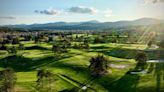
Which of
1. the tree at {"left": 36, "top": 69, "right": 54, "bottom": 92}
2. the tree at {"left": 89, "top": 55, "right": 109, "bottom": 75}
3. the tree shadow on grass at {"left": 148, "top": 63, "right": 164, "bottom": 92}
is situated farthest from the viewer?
the tree at {"left": 89, "top": 55, "right": 109, "bottom": 75}

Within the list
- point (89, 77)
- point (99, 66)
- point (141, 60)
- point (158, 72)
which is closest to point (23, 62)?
point (89, 77)

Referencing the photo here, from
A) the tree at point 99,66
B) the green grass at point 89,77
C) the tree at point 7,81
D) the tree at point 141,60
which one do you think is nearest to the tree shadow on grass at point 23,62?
the green grass at point 89,77

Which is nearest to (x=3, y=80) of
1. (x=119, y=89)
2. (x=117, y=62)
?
(x=119, y=89)

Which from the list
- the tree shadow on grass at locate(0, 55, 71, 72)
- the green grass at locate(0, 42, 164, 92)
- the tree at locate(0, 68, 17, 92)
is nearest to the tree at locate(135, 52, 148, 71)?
the green grass at locate(0, 42, 164, 92)

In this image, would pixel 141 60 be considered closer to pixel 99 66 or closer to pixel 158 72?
pixel 158 72

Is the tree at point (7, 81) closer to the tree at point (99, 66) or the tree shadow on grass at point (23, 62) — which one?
the tree at point (99, 66)

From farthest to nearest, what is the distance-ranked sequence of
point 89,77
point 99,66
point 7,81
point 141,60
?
1. point 141,60
2. point 99,66
3. point 89,77
4. point 7,81

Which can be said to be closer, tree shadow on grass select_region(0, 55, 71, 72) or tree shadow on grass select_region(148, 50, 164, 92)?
tree shadow on grass select_region(148, 50, 164, 92)

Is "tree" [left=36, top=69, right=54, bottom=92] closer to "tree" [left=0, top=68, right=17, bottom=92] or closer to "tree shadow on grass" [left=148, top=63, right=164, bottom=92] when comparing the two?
"tree" [left=0, top=68, right=17, bottom=92]

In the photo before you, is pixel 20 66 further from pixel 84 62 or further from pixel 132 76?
pixel 132 76
